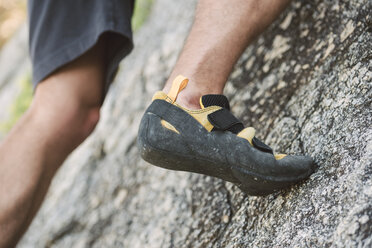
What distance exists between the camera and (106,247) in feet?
7.18

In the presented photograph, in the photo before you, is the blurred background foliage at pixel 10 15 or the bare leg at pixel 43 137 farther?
the blurred background foliage at pixel 10 15

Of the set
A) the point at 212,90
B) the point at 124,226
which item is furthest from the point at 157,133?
the point at 124,226

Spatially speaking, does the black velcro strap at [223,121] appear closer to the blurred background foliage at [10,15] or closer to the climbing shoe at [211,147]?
the climbing shoe at [211,147]

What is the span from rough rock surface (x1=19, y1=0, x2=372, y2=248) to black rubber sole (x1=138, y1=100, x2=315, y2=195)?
13cm

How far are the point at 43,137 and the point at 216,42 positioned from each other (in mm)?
794

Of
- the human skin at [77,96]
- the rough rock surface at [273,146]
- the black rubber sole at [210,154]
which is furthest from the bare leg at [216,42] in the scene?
the rough rock surface at [273,146]

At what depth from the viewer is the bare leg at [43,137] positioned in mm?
1521

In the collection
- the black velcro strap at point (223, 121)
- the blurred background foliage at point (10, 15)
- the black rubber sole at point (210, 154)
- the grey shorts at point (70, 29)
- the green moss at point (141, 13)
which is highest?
the black velcro strap at point (223, 121)

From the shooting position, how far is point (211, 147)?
1.16 m

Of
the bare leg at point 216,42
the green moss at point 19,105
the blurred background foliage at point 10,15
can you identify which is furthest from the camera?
the blurred background foliage at point 10,15

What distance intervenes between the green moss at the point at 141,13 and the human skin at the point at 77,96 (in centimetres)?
260

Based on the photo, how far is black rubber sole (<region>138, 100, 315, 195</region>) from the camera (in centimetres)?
114

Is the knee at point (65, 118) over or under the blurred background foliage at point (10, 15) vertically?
over

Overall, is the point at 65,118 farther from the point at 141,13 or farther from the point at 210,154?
the point at 141,13
